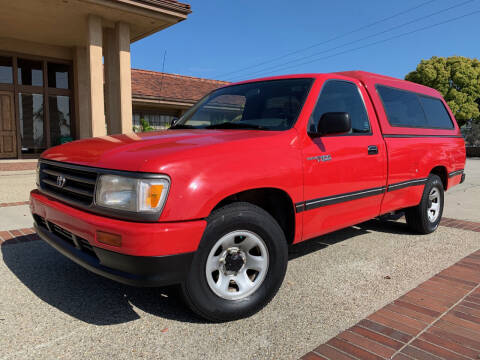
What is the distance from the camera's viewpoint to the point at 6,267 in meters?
3.58

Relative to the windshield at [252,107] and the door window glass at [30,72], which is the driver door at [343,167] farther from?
the door window glass at [30,72]

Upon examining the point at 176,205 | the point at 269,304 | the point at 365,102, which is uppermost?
Answer: the point at 365,102

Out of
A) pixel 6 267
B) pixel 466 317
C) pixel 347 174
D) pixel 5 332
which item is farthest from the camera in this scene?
pixel 6 267

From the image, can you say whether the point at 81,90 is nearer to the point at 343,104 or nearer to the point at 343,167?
the point at 343,104

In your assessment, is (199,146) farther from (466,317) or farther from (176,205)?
(466,317)

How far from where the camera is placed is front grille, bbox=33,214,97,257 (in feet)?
8.08

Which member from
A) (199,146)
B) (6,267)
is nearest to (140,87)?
(6,267)

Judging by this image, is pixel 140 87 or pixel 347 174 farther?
pixel 140 87

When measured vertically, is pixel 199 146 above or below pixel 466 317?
Result: above

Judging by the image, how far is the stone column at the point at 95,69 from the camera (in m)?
10.2

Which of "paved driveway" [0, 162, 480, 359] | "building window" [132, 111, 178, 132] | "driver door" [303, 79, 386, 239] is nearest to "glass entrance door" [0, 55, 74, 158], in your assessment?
"building window" [132, 111, 178, 132]

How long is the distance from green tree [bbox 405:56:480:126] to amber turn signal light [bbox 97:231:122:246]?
35505 mm

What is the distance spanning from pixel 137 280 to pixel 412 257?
9.90 ft

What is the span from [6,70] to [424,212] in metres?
13.3
